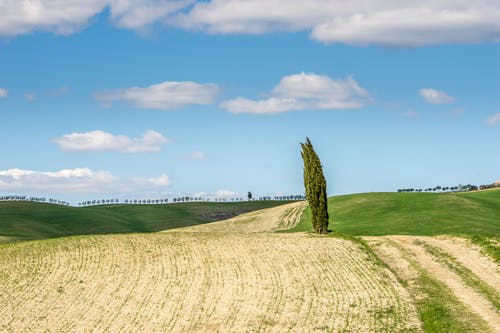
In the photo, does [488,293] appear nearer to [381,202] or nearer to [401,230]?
[401,230]

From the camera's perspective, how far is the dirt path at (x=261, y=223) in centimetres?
→ 9688

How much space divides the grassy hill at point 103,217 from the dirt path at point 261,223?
102 ft

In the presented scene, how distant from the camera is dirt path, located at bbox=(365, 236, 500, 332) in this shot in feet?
146

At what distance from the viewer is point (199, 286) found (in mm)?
49875

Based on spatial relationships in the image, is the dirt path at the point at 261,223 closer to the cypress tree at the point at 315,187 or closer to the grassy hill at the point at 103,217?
the cypress tree at the point at 315,187

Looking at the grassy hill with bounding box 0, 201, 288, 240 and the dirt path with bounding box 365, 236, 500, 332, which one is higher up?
the grassy hill with bounding box 0, 201, 288, 240

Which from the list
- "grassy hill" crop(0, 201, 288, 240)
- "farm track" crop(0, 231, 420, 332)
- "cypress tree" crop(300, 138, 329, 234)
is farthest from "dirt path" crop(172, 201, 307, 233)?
"grassy hill" crop(0, 201, 288, 240)

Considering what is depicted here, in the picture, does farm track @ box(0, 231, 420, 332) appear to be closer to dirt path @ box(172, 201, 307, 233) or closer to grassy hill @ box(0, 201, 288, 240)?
dirt path @ box(172, 201, 307, 233)

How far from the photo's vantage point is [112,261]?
2291 inches

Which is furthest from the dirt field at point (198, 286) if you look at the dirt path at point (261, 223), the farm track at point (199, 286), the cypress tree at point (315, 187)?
the dirt path at point (261, 223)

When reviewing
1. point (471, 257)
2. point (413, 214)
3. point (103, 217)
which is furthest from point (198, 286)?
point (103, 217)

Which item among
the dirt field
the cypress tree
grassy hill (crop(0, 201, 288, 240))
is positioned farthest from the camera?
grassy hill (crop(0, 201, 288, 240))

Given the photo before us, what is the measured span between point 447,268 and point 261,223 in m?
49.7

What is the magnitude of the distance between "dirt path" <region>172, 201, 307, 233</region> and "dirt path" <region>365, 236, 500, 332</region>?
2795cm
